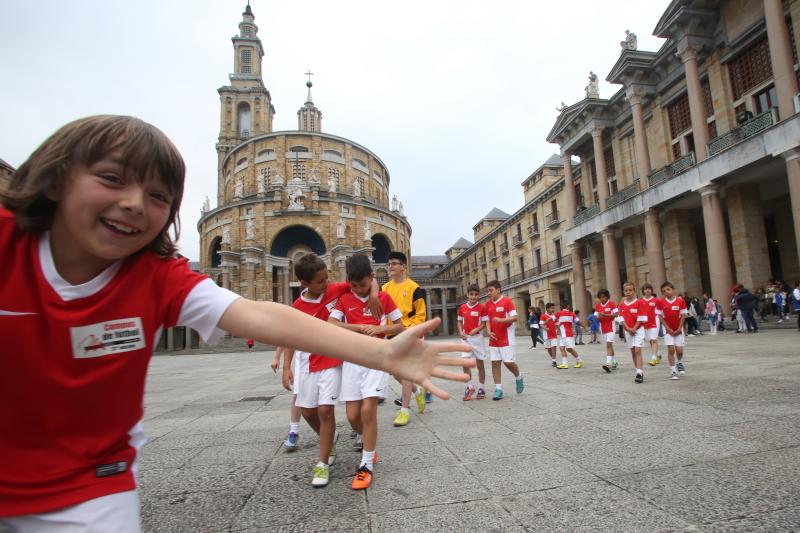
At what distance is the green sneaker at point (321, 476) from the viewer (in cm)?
329

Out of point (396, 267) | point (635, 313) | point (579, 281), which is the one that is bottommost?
point (635, 313)

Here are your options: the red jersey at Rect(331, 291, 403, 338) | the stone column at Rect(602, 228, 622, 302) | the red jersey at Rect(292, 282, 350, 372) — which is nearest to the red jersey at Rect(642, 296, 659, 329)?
the red jersey at Rect(331, 291, 403, 338)

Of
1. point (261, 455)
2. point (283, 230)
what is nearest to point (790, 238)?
point (261, 455)

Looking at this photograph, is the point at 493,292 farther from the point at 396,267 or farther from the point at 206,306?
the point at 206,306

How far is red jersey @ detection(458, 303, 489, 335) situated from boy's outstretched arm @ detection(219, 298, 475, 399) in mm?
6169

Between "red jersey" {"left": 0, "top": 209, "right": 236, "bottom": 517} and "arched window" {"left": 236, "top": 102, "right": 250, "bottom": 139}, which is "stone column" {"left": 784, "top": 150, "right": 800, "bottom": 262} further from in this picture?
"arched window" {"left": 236, "top": 102, "right": 250, "bottom": 139}

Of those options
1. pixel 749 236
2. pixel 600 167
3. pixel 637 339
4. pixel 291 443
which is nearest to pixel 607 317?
pixel 637 339

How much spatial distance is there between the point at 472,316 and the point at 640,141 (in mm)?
18942

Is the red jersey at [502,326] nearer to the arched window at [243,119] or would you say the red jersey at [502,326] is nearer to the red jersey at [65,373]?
the red jersey at [65,373]

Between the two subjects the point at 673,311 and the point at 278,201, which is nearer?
the point at 673,311

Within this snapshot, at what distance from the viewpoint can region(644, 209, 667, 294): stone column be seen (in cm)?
2038

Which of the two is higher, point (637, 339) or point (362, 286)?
point (362, 286)

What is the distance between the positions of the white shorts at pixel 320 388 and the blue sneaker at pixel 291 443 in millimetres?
663

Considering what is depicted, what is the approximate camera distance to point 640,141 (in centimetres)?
2139
